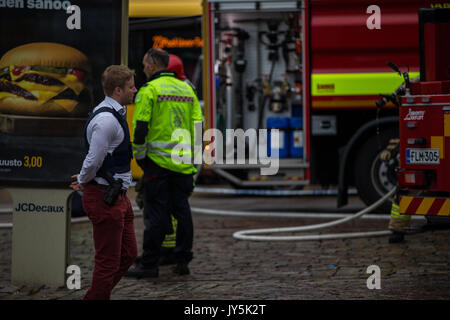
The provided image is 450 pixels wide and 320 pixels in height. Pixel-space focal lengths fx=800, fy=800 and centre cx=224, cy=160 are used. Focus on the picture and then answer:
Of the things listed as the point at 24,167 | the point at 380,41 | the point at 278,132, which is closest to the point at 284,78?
the point at 278,132

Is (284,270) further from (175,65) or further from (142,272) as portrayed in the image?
(175,65)

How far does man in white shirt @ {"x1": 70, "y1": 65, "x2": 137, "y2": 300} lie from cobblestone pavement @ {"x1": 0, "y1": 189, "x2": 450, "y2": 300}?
1.11 metres

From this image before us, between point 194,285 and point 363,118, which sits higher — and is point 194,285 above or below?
below

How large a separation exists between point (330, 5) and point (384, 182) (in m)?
2.61

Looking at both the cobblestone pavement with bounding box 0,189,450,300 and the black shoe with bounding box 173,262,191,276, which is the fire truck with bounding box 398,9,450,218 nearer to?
the cobblestone pavement with bounding box 0,189,450,300

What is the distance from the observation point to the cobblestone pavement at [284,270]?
20.8 ft

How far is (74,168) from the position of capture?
21.6ft

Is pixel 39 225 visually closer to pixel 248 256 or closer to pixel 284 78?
pixel 248 256

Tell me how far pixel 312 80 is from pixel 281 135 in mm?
1088

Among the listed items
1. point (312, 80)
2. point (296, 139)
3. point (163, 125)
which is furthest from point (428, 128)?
point (296, 139)

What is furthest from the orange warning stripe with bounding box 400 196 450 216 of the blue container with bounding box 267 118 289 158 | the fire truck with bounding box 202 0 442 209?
the blue container with bounding box 267 118 289 158

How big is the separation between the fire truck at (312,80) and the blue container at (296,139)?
1cm

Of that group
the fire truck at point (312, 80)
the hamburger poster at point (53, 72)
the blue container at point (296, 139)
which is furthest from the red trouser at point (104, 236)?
the blue container at point (296, 139)

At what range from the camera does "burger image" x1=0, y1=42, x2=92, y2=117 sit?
21.3ft
